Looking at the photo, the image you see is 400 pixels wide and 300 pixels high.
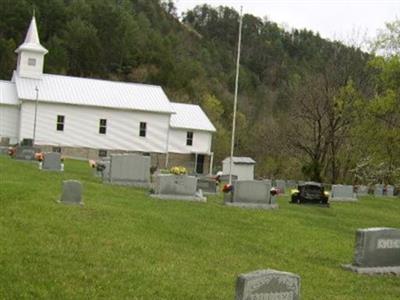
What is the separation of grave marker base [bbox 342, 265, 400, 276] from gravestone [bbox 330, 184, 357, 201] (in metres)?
18.1

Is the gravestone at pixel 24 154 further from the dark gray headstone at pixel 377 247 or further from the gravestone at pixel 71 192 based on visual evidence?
the dark gray headstone at pixel 377 247

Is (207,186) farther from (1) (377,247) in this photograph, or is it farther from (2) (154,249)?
(2) (154,249)

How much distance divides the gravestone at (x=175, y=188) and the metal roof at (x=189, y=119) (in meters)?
34.3

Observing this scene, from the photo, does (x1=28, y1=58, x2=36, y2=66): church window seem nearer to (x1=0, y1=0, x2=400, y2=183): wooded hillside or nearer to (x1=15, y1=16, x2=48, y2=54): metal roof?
(x1=15, y1=16, x2=48, y2=54): metal roof

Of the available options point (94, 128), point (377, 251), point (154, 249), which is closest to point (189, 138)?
point (94, 128)

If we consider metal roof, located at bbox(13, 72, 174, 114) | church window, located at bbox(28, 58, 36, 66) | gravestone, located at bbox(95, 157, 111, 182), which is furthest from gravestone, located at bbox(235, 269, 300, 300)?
church window, located at bbox(28, 58, 36, 66)

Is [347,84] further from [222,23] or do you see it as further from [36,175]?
[222,23]

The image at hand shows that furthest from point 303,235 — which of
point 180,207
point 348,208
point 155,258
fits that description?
point 348,208

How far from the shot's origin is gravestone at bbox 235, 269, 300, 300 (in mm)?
5742

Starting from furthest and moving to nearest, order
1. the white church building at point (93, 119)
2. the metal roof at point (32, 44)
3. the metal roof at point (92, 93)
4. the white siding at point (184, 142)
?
the white siding at point (184, 142) < the metal roof at point (32, 44) < the metal roof at point (92, 93) < the white church building at point (93, 119)

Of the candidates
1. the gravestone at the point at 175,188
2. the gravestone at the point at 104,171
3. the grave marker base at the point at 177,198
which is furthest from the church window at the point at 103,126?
the grave marker base at the point at 177,198

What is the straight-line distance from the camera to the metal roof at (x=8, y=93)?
50188 millimetres

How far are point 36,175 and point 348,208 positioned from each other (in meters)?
12.0

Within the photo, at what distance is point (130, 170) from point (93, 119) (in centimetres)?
2912
